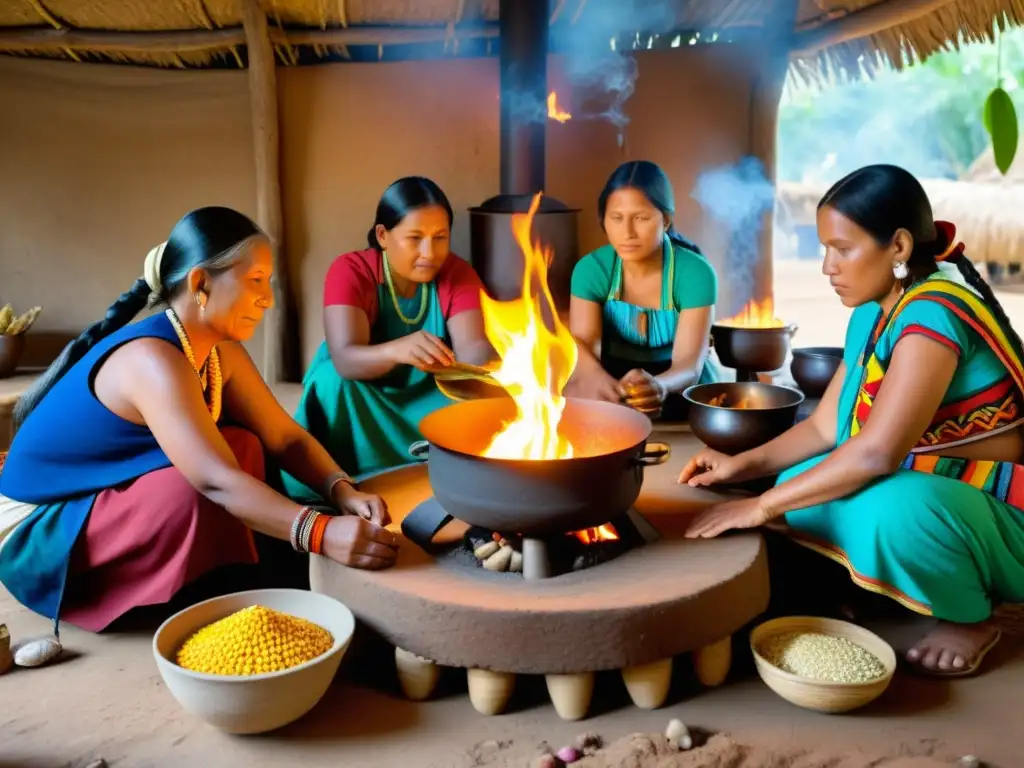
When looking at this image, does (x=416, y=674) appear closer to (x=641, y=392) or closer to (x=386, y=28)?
(x=641, y=392)

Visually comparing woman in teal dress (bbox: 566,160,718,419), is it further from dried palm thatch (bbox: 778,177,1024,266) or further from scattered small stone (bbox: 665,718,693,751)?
dried palm thatch (bbox: 778,177,1024,266)

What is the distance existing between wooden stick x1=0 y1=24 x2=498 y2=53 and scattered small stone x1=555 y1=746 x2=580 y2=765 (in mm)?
3896

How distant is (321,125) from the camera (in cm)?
497

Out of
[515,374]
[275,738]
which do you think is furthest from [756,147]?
[275,738]

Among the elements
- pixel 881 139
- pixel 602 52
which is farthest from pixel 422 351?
pixel 881 139

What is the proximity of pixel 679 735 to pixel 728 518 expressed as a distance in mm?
569

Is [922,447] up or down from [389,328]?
down

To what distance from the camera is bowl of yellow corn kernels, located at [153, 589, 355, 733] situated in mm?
1805

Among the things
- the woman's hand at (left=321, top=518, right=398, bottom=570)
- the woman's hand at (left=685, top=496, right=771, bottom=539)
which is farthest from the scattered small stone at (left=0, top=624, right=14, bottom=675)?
the woman's hand at (left=685, top=496, right=771, bottom=539)

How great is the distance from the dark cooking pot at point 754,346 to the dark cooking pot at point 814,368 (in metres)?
0.07

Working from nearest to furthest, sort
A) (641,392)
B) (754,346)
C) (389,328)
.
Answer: (641,392) → (754,346) → (389,328)

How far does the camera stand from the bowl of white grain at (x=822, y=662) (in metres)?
2.00

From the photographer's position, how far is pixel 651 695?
6.66ft

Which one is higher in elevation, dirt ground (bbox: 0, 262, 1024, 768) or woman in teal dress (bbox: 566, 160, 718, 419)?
woman in teal dress (bbox: 566, 160, 718, 419)
